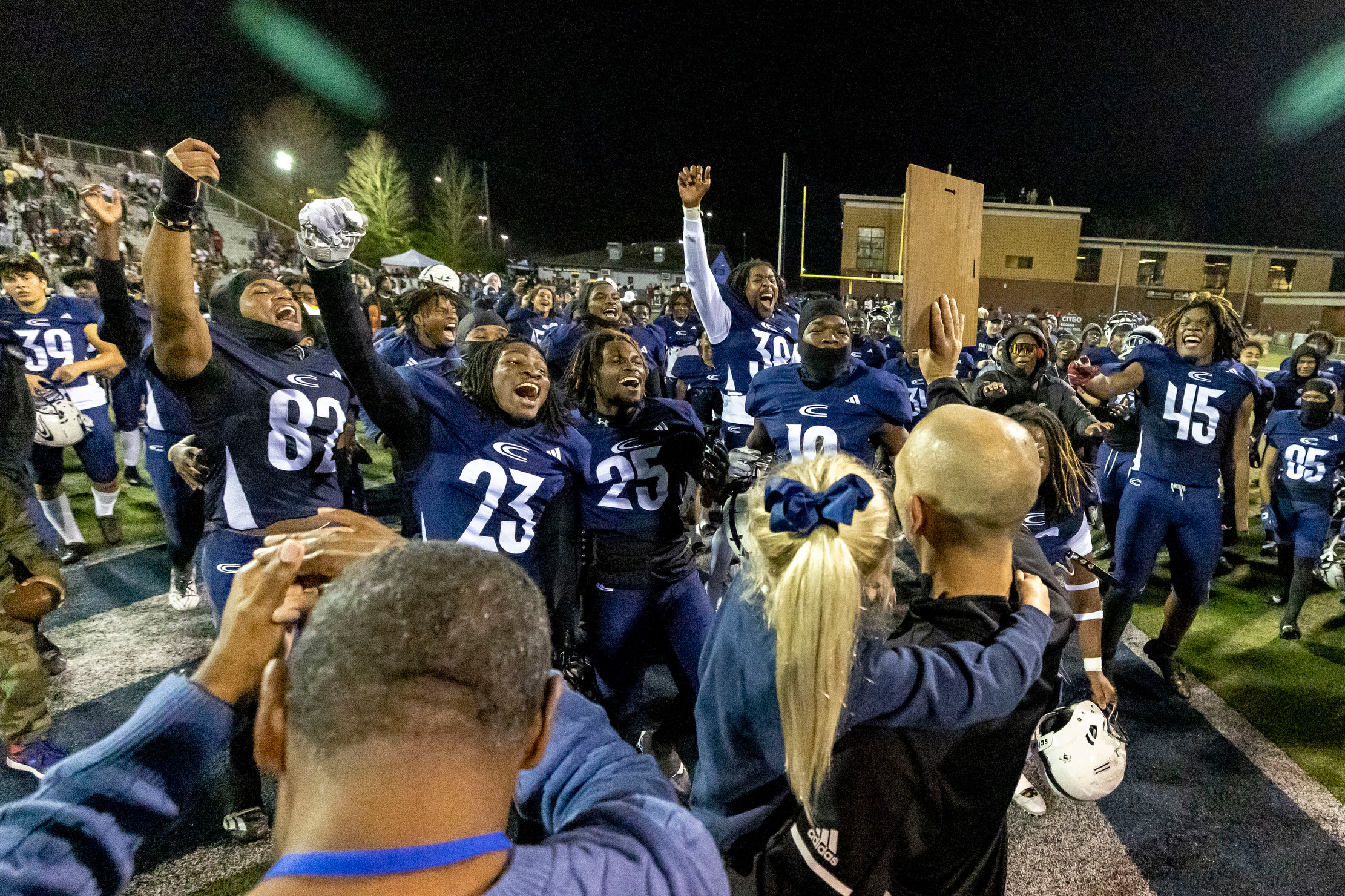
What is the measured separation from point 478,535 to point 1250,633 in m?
5.82

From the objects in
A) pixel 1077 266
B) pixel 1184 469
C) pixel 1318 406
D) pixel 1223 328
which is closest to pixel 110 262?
pixel 1184 469

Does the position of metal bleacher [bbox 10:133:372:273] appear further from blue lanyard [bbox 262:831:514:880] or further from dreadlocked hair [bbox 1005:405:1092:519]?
blue lanyard [bbox 262:831:514:880]

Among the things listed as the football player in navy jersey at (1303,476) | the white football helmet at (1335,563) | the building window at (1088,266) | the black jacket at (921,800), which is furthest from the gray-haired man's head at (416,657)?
the building window at (1088,266)

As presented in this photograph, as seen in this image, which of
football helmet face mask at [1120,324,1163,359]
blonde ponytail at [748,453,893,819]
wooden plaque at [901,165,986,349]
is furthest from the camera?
football helmet face mask at [1120,324,1163,359]

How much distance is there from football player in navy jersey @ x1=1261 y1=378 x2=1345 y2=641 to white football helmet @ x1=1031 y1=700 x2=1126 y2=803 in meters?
4.36

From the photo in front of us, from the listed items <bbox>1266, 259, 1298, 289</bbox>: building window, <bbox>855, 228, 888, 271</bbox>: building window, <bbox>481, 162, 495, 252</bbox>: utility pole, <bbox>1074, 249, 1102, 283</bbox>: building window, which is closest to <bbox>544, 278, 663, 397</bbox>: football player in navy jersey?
<bbox>855, 228, 888, 271</bbox>: building window

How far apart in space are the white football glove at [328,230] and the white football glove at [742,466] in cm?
194

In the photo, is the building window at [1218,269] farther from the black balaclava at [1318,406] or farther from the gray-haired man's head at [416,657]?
the gray-haired man's head at [416,657]

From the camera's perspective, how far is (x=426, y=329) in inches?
212

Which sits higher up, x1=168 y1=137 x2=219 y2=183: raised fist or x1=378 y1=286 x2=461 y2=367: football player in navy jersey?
x1=168 y1=137 x2=219 y2=183: raised fist

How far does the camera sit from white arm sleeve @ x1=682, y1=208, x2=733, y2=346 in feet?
15.4

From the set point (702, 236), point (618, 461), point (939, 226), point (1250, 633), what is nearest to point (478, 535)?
point (618, 461)

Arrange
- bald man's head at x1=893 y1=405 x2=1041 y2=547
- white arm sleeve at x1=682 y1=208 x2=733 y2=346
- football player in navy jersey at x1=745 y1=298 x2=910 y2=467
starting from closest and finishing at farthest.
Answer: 1. bald man's head at x1=893 y1=405 x2=1041 y2=547
2. football player in navy jersey at x1=745 y1=298 x2=910 y2=467
3. white arm sleeve at x1=682 y1=208 x2=733 y2=346

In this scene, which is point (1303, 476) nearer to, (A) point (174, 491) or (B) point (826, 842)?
(B) point (826, 842)
